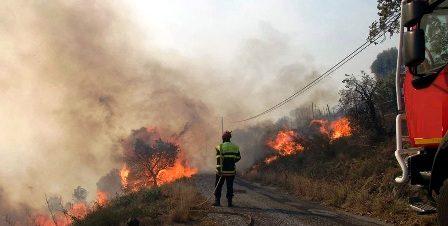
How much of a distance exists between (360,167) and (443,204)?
412 inches

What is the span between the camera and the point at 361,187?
1241cm

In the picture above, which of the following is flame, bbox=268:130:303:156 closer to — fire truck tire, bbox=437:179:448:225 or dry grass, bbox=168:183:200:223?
dry grass, bbox=168:183:200:223

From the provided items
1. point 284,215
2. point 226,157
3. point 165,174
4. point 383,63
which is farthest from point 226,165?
point 383,63

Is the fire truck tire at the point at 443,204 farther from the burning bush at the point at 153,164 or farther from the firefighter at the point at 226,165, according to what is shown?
the burning bush at the point at 153,164

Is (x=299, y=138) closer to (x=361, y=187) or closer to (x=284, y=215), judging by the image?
(x=361, y=187)

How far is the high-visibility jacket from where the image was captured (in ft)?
37.7

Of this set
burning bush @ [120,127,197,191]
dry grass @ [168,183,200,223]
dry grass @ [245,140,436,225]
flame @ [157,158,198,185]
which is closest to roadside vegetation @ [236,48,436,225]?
dry grass @ [245,140,436,225]

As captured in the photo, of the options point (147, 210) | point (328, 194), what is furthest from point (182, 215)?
point (328, 194)

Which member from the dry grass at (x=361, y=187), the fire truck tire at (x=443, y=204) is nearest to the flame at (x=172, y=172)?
Answer: the dry grass at (x=361, y=187)

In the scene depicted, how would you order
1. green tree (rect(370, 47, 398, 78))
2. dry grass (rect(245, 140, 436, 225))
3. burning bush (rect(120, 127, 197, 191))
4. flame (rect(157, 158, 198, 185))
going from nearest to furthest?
dry grass (rect(245, 140, 436, 225)), flame (rect(157, 158, 198, 185)), burning bush (rect(120, 127, 197, 191)), green tree (rect(370, 47, 398, 78))

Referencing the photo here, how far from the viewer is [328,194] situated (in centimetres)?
1242

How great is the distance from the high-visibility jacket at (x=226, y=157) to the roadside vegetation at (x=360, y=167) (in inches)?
125

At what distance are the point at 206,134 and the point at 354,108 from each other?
144 ft

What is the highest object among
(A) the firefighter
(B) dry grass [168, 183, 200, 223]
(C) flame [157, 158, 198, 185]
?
(C) flame [157, 158, 198, 185]
